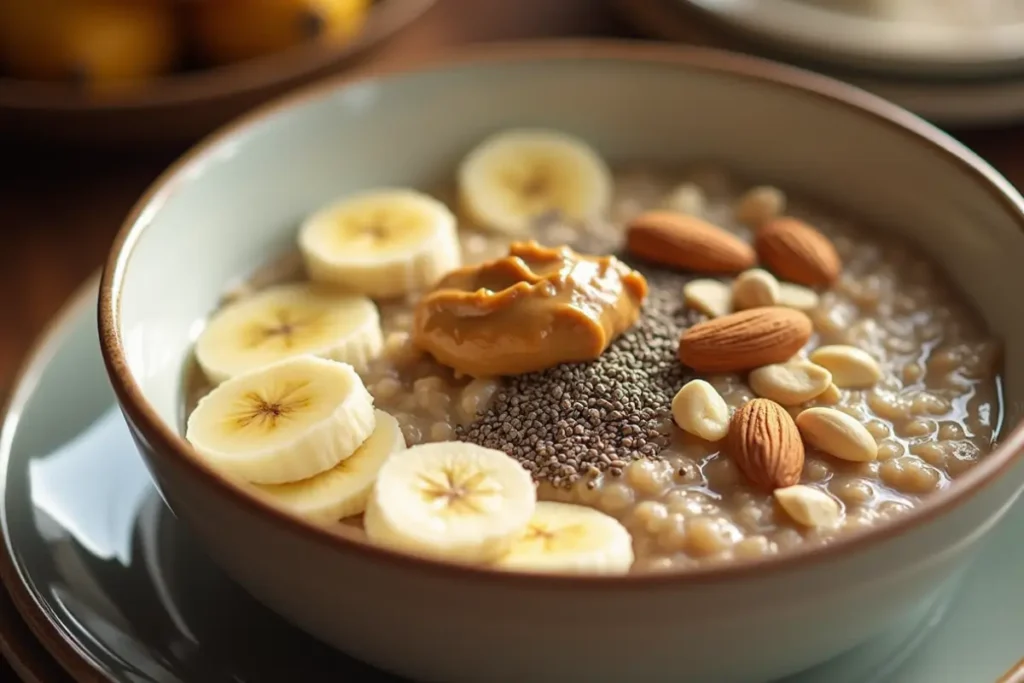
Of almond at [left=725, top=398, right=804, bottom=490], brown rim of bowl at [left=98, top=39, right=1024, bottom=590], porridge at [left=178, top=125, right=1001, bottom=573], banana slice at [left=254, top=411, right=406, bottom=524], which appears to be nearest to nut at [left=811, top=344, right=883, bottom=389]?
porridge at [left=178, top=125, right=1001, bottom=573]

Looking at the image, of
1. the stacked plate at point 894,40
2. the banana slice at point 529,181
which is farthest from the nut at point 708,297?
the stacked plate at point 894,40

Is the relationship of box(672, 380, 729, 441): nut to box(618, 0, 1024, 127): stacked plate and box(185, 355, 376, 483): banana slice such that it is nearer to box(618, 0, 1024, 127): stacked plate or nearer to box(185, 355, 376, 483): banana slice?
box(185, 355, 376, 483): banana slice

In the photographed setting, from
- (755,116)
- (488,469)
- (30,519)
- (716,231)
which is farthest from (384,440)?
(755,116)

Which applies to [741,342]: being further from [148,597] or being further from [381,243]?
[148,597]

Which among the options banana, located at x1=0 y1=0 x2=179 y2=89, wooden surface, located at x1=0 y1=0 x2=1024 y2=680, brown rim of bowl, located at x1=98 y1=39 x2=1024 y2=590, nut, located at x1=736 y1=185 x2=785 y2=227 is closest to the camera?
brown rim of bowl, located at x1=98 y1=39 x2=1024 y2=590

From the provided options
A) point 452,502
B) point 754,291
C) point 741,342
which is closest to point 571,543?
point 452,502

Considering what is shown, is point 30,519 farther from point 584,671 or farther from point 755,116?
point 755,116
